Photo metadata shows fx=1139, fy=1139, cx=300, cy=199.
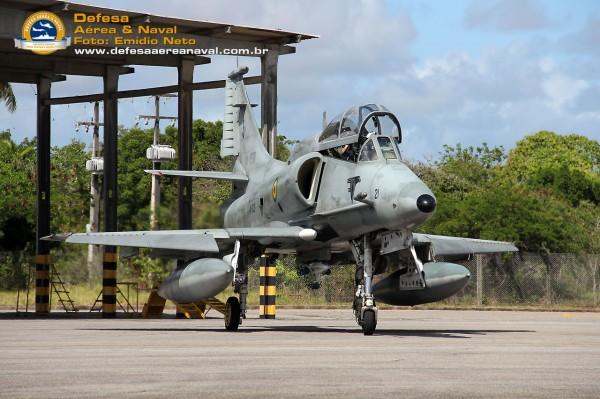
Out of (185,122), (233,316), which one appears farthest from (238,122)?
(233,316)

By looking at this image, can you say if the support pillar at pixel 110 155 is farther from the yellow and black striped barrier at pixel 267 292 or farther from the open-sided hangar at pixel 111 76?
the yellow and black striped barrier at pixel 267 292

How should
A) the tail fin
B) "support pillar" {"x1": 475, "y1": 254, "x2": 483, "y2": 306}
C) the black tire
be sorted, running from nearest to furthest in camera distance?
1. the black tire
2. the tail fin
3. "support pillar" {"x1": 475, "y1": 254, "x2": 483, "y2": 306}

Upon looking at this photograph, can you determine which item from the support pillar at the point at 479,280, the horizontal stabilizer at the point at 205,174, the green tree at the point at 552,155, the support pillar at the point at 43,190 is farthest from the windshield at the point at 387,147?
the green tree at the point at 552,155

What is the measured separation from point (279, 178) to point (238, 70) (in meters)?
5.98

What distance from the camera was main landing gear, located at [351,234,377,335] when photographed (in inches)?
744

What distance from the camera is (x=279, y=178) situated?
21969mm

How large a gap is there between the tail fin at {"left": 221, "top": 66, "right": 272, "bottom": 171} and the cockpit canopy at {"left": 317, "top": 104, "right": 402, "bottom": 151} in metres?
6.42

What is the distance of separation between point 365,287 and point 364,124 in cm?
278

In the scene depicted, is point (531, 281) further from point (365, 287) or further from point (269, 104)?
point (365, 287)

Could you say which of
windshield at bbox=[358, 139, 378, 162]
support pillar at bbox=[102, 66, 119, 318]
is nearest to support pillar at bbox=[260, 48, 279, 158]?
support pillar at bbox=[102, 66, 119, 318]

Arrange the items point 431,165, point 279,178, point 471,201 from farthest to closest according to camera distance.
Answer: point 431,165, point 471,201, point 279,178

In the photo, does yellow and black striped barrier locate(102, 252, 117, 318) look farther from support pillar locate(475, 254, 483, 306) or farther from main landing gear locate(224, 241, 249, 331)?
support pillar locate(475, 254, 483, 306)

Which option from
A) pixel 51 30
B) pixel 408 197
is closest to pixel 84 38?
pixel 51 30

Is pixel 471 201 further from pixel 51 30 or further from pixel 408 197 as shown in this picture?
pixel 408 197
